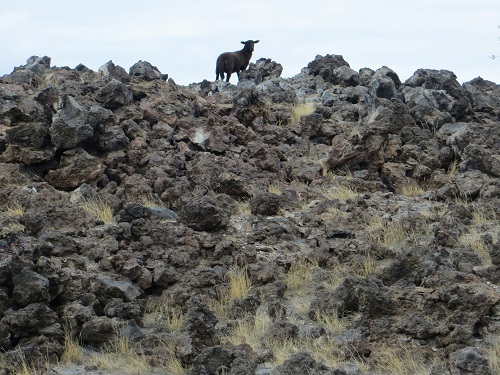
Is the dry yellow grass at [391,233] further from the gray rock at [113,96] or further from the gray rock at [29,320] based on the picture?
the gray rock at [113,96]

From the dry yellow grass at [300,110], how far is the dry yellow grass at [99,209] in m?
5.89

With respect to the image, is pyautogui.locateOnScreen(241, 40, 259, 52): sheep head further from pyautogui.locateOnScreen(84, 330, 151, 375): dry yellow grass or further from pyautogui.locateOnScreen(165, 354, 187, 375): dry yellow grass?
pyautogui.locateOnScreen(165, 354, 187, 375): dry yellow grass

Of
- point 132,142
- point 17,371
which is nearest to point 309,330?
point 17,371

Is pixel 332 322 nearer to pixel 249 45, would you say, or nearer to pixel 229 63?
pixel 229 63

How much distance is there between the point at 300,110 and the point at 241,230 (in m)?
6.08

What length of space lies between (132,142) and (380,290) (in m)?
6.03

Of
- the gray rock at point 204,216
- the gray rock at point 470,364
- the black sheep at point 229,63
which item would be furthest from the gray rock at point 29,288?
the black sheep at point 229,63

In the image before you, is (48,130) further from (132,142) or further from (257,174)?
(257,174)

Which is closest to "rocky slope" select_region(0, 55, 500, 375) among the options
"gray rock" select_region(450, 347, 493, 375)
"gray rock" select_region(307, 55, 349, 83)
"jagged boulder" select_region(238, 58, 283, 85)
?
"gray rock" select_region(450, 347, 493, 375)

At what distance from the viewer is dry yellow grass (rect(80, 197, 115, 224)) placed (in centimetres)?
1016

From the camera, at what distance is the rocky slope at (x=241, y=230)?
24.5ft

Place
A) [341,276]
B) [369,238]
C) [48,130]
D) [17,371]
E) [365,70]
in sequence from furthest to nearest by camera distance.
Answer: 1. [365,70]
2. [48,130]
3. [369,238]
4. [341,276]
5. [17,371]

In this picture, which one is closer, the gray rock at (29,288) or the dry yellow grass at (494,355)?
the dry yellow grass at (494,355)

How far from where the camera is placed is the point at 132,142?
12.8 metres
